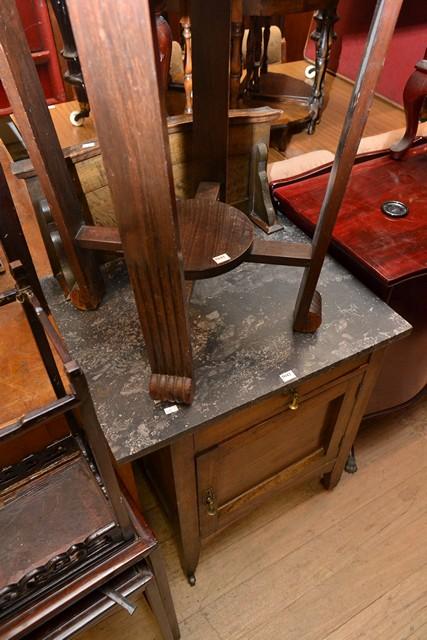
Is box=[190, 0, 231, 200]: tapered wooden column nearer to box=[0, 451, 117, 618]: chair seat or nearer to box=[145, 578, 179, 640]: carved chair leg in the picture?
box=[0, 451, 117, 618]: chair seat

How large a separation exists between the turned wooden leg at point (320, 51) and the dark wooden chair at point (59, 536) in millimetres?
1478

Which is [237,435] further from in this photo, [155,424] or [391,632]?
[391,632]

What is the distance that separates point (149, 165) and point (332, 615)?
115 centimetres

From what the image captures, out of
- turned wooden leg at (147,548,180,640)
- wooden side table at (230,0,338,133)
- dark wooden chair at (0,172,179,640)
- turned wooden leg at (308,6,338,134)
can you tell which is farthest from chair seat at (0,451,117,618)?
turned wooden leg at (308,6,338,134)

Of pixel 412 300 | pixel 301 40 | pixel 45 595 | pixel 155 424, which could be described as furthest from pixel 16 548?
pixel 301 40

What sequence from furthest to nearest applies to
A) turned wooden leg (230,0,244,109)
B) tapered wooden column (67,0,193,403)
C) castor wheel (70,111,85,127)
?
castor wheel (70,111,85,127) < turned wooden leg (230,0,244,109) < tapered wooden column (67,0,193,403)

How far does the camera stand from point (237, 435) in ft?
2.93

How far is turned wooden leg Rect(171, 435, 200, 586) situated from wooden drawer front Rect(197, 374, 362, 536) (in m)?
0.02

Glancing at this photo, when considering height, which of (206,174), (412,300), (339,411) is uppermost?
(206,174)

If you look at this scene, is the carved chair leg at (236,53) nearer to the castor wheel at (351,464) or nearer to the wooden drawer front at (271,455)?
the wooden drawer front at (271,455)

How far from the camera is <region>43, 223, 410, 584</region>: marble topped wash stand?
2.61ft

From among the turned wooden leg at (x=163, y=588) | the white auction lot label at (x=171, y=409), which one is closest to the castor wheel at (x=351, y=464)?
the turned wooden leg at (x=163, y=588)

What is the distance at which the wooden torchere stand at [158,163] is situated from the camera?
0.47 metres

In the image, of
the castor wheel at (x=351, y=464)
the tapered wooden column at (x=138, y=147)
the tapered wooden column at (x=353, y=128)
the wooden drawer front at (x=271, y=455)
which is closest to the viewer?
Result: the tapered wooden column at (x=138, y=147)
